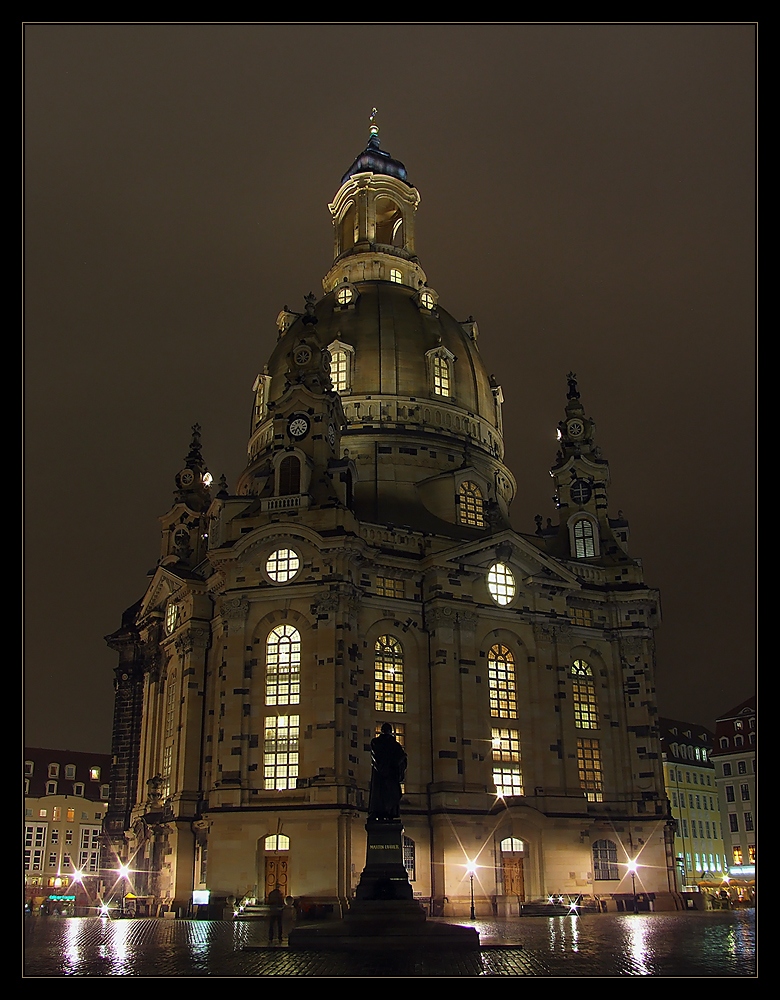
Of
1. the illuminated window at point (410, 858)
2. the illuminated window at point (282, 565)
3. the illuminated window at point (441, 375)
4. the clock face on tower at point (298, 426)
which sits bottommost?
the illuminated window at point (410, 858)

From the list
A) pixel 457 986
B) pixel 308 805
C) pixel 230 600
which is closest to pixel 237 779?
pixel 308 805

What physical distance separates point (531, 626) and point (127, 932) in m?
31.8

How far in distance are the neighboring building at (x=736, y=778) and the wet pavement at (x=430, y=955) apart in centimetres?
6307

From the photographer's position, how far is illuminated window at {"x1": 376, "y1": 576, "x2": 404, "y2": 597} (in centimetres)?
6106

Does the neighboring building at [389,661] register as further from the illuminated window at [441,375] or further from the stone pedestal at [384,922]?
the stone pedestal at [384,922]

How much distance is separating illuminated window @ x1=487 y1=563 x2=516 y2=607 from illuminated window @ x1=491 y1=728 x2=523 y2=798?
8012mm

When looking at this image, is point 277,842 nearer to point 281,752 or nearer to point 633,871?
point 281,752

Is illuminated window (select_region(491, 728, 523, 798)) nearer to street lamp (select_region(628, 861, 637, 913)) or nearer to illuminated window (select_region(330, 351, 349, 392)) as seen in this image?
street lamp (select_region(628, 861, 637, 913))

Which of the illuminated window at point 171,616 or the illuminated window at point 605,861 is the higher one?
the illuminated window at point 171,616

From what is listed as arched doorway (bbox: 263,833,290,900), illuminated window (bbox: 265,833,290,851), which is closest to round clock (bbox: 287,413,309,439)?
illuminated window (bbox: 265,833,290,851)

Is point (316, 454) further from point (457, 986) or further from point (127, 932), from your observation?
point (457, 986)

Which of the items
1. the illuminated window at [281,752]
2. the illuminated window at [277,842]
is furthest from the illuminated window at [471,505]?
the illuminated window at [277,842]

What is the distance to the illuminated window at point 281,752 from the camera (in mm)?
55375

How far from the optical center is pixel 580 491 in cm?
7350
